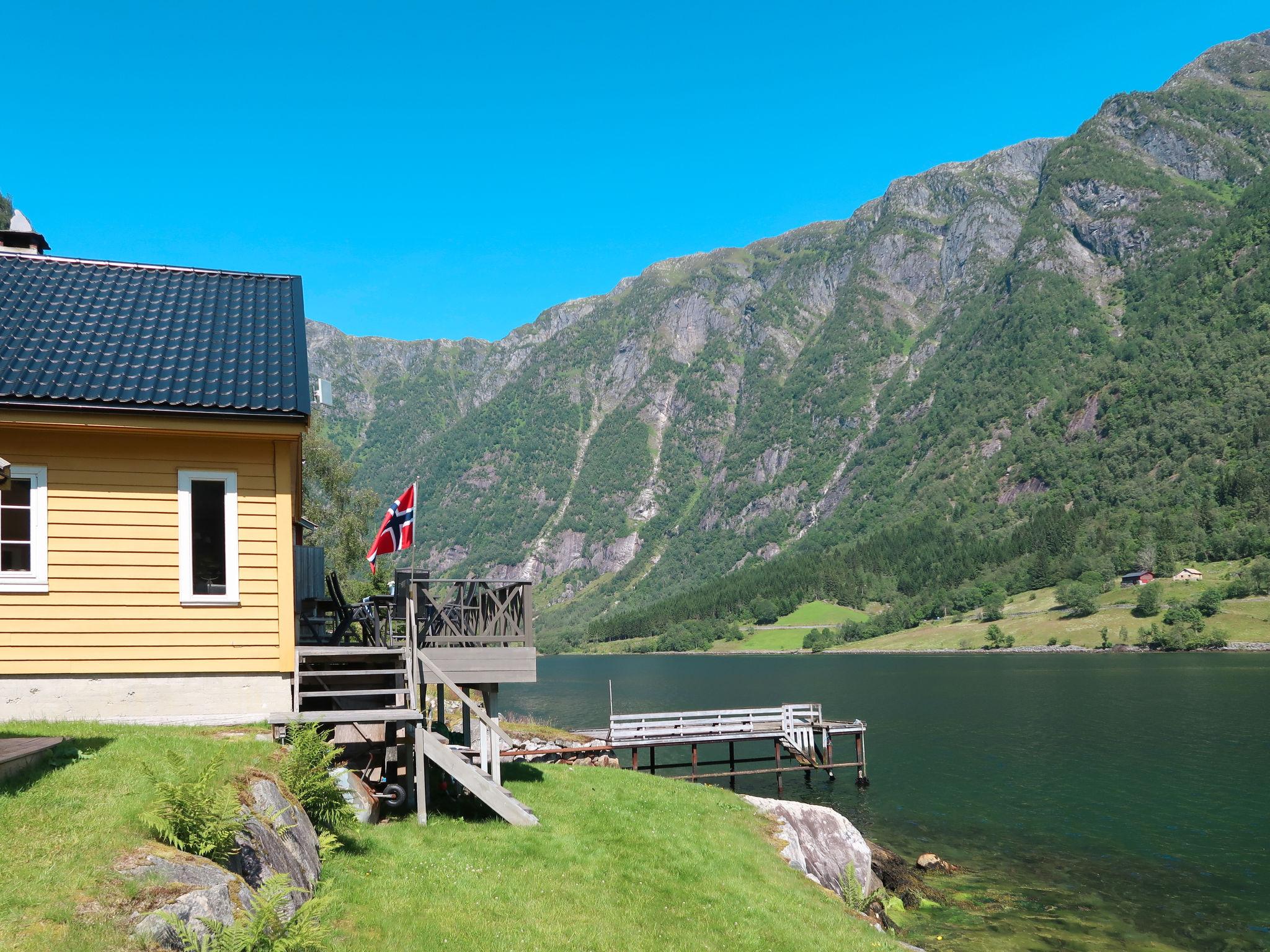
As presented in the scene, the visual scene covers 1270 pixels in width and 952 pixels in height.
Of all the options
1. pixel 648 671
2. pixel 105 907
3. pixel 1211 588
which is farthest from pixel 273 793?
pixel 1211 588

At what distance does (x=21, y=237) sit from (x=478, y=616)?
52.0 ft

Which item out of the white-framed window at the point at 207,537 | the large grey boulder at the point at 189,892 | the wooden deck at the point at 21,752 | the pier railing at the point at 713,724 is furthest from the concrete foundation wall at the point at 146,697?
the pier railing at the point at 713,724

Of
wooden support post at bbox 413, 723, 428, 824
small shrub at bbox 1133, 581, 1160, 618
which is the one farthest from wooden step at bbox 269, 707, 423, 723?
small shrub at bbox 1133, 581, 1160, 618

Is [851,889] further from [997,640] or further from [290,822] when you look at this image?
[997,640]

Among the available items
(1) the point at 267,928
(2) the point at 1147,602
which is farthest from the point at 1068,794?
(2) the point at 1147,602

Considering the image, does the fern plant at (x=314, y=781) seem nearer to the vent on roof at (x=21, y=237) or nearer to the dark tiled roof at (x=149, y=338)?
the dark tiled roof at (x=149, y=338)

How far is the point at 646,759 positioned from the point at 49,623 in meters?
45.1

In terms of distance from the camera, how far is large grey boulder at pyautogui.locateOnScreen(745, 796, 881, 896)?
21.2 m

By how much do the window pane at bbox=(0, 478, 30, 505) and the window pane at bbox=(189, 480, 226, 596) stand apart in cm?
258

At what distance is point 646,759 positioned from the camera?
57.4 metres

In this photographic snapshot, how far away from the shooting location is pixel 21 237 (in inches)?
980

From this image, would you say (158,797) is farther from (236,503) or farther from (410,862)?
(236,503)

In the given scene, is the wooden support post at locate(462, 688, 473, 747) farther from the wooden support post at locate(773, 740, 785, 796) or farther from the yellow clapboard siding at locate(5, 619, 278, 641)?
the wooden support post at locate(773, 740, 785, 796)

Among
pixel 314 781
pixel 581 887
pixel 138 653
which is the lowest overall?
pixel 581 887
